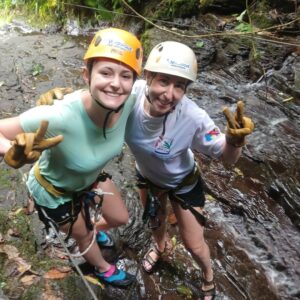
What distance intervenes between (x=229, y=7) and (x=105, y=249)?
6985 millimetres

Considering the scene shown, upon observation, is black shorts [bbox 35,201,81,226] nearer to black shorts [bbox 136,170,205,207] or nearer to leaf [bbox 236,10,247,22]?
black shorts [bbox 136,170,205,207]

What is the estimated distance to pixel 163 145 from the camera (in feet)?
8.88

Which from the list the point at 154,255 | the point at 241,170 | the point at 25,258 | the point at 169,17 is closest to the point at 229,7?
the point at 169,17

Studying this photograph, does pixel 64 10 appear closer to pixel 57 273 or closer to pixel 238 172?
pixel 238 172

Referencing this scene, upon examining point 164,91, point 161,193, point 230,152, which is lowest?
point 161,193

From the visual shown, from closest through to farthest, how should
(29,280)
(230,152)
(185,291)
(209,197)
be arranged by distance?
(230,152) → (29,280) → (185,291) → (209,197)

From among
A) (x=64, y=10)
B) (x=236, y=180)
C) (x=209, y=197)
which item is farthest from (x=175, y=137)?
(x=64, y=10)

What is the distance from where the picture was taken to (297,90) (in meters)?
6.41

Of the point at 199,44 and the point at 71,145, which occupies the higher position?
the point at 71,145

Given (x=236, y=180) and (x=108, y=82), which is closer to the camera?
(x=108, y=82)

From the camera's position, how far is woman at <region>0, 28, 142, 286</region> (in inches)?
88.7

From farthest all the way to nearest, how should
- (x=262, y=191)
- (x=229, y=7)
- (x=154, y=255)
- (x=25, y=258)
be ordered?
(x=229, y=7)
(x=262, y=191)
(x=154, y=255)
(x=25, y=258)

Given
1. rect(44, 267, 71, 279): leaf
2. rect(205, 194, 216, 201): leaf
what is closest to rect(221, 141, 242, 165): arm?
rect(44, 267, 71, 279): leaf

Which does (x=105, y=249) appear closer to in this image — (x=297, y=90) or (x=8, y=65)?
(x=297, y=90)
